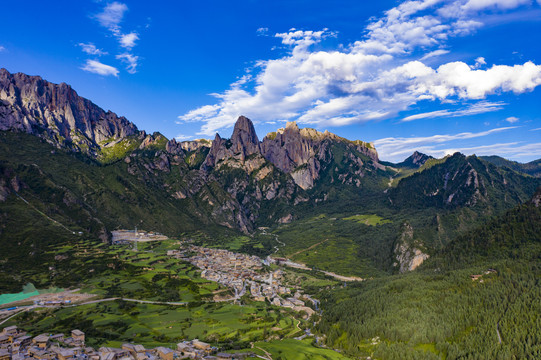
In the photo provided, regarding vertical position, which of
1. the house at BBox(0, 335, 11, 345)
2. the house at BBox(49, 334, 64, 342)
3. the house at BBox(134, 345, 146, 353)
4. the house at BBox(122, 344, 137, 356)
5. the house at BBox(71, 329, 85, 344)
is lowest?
the house at BBox(134, 345, 146, 353)

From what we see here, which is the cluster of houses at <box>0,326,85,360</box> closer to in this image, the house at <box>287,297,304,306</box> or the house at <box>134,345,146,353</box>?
the house at <box>134,345,146,353</box>

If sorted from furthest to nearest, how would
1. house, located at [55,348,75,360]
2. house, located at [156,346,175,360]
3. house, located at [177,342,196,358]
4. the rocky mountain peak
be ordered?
1. the rocky mountain peak
2. house, located at [177,342,196,358]
3. house, located at [156,346,175,360]
4. house, located at [55,348,75,360]

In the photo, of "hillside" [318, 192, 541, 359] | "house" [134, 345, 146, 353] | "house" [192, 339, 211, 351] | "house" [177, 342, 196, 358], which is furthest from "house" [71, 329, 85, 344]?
"hillside" [318, 192, 541, 359]

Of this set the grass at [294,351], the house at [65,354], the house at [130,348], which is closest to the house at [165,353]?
the house at [130,348]

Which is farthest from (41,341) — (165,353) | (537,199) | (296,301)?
(537,199)

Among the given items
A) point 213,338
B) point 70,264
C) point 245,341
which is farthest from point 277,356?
point 70,264

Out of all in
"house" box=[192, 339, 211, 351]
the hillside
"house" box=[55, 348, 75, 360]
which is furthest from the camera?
the hillside

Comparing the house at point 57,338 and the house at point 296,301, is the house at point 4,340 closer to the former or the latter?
the house at point 57,338
